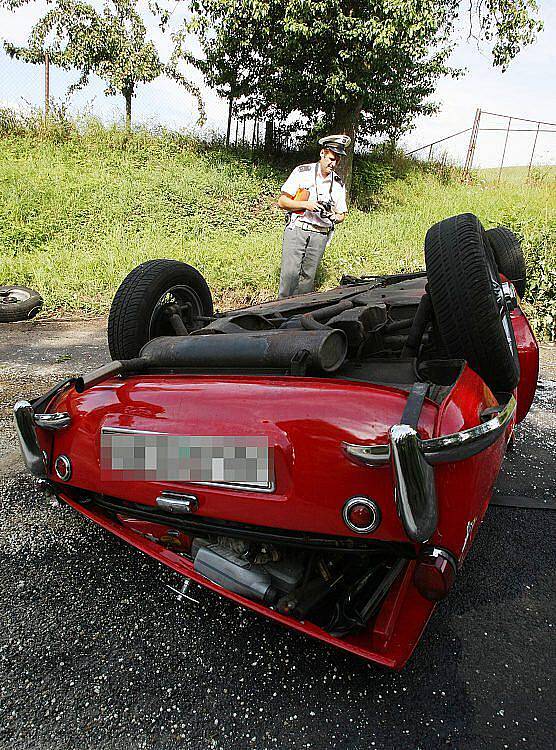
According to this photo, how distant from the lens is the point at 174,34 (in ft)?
47.2

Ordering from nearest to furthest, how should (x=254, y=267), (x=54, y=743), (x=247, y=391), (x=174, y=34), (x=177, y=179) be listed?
(x=54, y=743) < (x=247, y=391) < (x=254, y=267) < (x=177, y=179) < (x=174, y=34)

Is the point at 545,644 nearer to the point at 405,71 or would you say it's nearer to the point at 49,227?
the point at 49,227

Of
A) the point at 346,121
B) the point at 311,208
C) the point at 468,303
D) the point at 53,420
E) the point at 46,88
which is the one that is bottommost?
the point at 53,420

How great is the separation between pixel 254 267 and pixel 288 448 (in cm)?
724

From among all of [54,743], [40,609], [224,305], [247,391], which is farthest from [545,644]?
[224,305]

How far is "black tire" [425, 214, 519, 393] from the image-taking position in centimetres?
207

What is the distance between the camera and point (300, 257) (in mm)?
6332

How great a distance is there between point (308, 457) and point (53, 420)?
1.04 m

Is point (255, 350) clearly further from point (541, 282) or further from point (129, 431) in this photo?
point (541, 282)

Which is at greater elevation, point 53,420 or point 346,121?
point 346,121

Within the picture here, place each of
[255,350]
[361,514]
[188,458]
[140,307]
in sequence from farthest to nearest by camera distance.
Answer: [140,307]
[255,350]
[188,458]
[361,514]

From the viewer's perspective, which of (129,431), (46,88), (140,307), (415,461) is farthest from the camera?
(46,88)

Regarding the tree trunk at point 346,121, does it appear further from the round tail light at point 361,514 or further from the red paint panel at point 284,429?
the round tail light at point 361,514

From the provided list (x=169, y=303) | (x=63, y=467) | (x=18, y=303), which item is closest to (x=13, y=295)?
(x=18, y=303)
